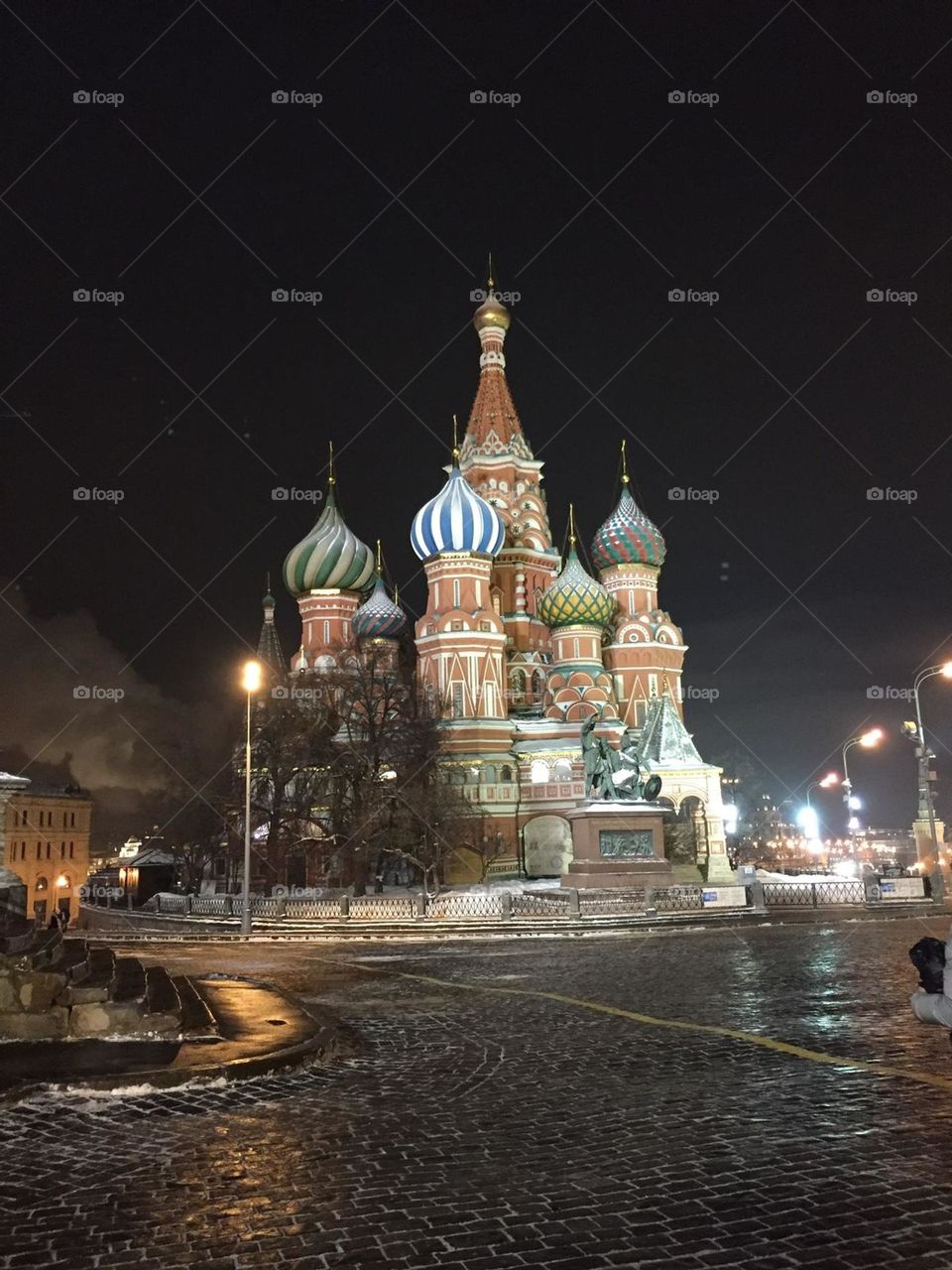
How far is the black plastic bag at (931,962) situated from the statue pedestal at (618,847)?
27818 mm

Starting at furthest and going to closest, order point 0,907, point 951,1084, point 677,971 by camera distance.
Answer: point 677,971
point 0,907
point 951,1084

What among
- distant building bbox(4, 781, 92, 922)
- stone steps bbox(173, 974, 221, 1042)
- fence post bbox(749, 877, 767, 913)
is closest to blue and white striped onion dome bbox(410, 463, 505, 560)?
fence post bbox(749, 877, 767, 913)

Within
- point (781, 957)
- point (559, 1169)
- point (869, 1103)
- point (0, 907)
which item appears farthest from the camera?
point (781, 957)

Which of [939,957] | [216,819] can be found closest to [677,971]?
[939,957]

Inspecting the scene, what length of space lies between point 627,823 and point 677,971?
17880 mm

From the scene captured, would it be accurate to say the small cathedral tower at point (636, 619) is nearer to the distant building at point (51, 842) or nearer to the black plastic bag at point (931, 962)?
the distant building at point (51, 842)

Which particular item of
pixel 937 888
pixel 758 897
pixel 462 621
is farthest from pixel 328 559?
pixel 937 888

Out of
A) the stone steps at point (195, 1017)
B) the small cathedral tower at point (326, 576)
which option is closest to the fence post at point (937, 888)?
the stone steps at point (195, 1017)

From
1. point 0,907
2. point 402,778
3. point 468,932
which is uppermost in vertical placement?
point 402,778

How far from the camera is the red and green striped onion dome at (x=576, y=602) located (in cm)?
5972

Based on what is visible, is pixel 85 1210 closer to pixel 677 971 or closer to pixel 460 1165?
pixel 460 1165

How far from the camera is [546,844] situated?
50.8 metres

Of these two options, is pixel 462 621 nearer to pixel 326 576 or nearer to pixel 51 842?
pixel 326 576

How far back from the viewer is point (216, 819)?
4184 centimetres
